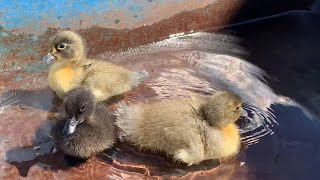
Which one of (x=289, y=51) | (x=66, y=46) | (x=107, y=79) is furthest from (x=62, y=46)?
(x=289, y=51)

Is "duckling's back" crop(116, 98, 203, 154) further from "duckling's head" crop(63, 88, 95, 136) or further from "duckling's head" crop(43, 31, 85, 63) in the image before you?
Answer: "duckling's head" crop(43, 31, 85, 63)

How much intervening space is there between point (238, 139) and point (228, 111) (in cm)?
20

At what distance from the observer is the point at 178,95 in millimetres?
3146

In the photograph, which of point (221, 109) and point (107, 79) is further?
point (107, 79)

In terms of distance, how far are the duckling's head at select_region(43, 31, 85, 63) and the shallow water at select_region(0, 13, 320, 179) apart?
10.8 inches

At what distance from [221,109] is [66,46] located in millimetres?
852

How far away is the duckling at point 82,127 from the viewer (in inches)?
99.1

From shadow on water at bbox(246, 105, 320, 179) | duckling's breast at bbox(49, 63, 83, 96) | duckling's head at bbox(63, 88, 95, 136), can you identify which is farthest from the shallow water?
duckling's head at bbox(63, 88, 95, 136)

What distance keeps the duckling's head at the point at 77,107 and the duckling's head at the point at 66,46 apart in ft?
1.48

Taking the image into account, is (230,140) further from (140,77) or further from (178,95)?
(140,77)

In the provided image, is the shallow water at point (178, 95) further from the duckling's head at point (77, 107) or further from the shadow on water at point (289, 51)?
the duckling's head at point (77, 107)

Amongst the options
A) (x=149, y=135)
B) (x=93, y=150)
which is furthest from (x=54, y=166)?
(x=149, y=135)

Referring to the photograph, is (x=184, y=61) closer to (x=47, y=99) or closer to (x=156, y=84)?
(x=156, y=84)

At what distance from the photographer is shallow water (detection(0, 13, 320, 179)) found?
2.68m
